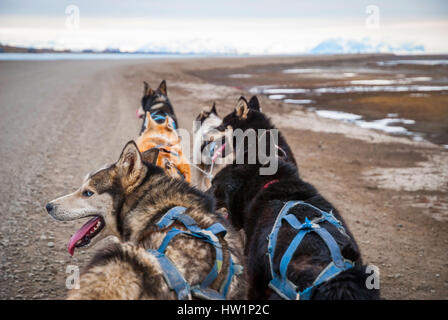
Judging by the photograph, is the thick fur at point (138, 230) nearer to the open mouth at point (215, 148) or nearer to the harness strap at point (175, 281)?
the harness strap at point (175, 281)

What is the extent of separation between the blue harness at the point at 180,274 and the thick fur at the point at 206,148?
6.31 ft

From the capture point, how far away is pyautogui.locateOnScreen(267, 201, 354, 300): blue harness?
1.96m

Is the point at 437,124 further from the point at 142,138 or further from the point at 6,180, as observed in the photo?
the point at 6,180

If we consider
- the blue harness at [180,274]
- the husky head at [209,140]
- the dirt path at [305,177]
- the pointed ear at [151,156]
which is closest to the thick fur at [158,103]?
the husky head at [209,140]

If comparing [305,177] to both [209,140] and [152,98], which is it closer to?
[209,140]

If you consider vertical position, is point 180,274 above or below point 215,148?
below

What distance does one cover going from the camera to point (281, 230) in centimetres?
246

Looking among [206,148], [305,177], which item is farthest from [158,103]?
[305,177]

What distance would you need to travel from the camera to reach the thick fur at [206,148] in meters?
4.37

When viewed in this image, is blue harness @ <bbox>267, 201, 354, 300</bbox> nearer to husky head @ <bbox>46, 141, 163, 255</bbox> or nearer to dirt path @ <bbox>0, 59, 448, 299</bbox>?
husky head @ <bbox>46, 141, 163, 255</bbox>

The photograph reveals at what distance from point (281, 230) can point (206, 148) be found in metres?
2.78

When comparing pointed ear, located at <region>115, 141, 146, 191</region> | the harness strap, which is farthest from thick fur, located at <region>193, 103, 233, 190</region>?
the harness strap

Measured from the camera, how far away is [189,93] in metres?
20.9
